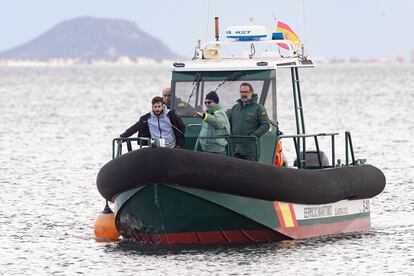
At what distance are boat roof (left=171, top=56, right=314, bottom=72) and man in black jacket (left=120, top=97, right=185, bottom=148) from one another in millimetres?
1259

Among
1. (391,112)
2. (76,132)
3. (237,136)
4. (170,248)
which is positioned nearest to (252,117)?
(237,136)

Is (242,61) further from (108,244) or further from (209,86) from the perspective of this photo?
(108,244)

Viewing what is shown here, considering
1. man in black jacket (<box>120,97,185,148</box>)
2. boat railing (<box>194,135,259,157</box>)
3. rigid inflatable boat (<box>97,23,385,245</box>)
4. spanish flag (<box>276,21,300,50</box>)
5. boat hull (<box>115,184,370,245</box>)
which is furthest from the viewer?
spanish flag (<box>276,21,300,50</box>)

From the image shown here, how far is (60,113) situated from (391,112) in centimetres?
1731

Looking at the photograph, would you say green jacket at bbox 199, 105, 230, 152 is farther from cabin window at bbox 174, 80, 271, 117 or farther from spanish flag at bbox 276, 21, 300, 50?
spanish flag at bbox 276, 21, 300, 50

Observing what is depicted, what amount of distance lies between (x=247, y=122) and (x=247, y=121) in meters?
0.01

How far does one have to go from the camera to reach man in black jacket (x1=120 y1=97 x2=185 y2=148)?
61.0 feet

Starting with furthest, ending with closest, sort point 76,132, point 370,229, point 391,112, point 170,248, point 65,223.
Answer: point 391,112 → point 76,132 → point 65,223 → point 370,229 → point 170,248

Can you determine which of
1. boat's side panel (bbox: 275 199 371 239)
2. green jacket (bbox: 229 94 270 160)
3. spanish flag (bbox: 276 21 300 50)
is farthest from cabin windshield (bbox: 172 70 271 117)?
boat's side panel (bbox: 275 199 371 239)

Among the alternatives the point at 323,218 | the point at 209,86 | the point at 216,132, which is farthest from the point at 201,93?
the point at 323,218

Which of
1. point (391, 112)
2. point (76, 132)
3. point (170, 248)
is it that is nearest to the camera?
point (170, 248)

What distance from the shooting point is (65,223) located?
23031 mm

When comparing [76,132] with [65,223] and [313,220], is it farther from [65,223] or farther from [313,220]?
[313,220]

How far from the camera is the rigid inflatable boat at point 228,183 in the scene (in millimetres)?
17406
